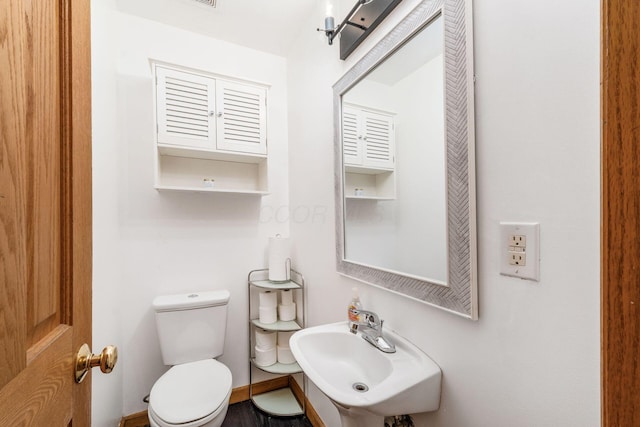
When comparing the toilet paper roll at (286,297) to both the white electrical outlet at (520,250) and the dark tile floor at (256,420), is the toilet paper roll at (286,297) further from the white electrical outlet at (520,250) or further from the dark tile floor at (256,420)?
the white electrical outlet at (520,250)

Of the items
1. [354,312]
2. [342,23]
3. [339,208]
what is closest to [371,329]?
[354,312]

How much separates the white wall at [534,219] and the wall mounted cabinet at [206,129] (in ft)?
4.52

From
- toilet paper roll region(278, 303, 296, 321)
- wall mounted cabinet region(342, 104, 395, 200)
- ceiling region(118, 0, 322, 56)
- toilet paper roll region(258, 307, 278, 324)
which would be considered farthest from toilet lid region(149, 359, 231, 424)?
ceiling region(118, 0, 322, 56)

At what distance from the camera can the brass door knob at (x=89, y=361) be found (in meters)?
0.54

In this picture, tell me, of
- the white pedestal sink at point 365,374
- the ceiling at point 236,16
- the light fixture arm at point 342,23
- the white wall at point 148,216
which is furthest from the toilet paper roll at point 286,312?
the ceiling at point 236,16

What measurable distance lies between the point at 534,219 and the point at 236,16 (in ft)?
6.45

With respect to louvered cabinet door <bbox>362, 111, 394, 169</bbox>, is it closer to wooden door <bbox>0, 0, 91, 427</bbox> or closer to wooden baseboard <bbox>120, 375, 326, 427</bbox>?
wooden door <bbox>0, 0, 91, 427</bbox>

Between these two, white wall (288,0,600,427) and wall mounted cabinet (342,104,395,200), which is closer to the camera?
white wall (288,0,600,427)

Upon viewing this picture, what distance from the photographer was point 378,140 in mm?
1204

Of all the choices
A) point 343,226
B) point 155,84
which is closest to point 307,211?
point 343,226

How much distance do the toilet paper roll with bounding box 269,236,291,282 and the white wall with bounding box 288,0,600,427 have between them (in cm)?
115

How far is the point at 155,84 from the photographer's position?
1.53 meters

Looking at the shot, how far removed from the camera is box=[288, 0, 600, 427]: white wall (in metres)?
0.54

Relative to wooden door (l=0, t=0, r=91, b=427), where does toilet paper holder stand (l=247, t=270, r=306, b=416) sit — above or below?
below
